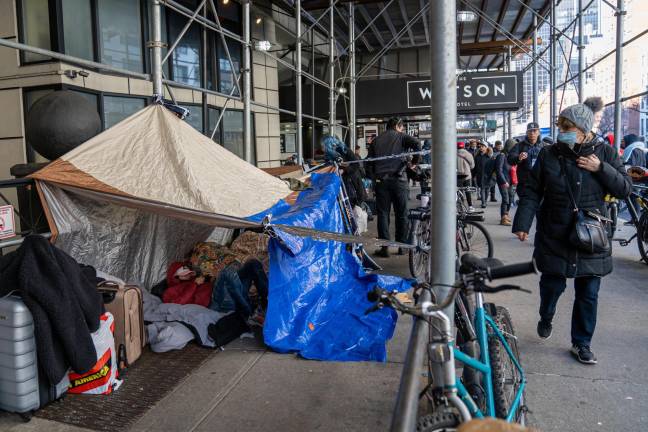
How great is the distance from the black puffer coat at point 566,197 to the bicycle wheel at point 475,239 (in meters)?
2.52

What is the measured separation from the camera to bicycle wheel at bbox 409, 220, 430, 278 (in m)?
6.45

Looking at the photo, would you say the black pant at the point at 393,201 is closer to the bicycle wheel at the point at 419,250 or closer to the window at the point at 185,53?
the bicycle wheel at the point at 419,250

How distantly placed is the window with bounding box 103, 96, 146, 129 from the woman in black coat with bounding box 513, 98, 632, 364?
6460 mm

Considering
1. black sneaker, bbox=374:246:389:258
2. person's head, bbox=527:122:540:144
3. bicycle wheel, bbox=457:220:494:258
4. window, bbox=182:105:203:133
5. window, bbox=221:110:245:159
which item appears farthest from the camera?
window, bbox=221:110:245:159

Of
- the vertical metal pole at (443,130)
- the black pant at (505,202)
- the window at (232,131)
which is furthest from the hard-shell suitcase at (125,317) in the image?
the black pant at (505,202)

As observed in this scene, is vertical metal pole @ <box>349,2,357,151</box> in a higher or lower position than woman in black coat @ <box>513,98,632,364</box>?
higher

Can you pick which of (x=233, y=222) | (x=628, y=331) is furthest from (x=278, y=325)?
(x=628, y=331)

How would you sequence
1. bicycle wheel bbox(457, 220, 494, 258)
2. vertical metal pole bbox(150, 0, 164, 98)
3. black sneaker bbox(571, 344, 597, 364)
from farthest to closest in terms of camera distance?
bicycle wheel bbox(457, 220, 494, 258) → vertical metal pole bbox(150, 0, 164, 98) → black sneaker bbox(571, 344, 597, 364)

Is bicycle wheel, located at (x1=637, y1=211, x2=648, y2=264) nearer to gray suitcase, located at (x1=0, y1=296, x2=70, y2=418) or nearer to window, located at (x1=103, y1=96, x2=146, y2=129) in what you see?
gray suitcase, located at (x1=0, y1=296, x2=70, y2=418)

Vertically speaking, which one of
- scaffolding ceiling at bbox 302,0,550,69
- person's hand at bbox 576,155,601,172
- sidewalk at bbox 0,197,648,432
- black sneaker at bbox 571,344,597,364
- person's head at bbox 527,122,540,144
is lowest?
sidewalk at bbox 0,197,648,432

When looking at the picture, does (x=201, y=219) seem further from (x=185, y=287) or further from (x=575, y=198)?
(x=575, y=198)

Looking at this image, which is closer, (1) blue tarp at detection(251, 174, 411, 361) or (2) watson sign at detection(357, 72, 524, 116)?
(1) blue tarp at detection(251, 174, 411, 361)

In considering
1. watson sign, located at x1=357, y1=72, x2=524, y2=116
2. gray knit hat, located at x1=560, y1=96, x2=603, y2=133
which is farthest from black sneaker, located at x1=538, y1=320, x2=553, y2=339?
watson sign, located at x1=357, y1=72, x2=524, y2=116

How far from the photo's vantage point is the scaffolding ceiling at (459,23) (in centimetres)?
1402
